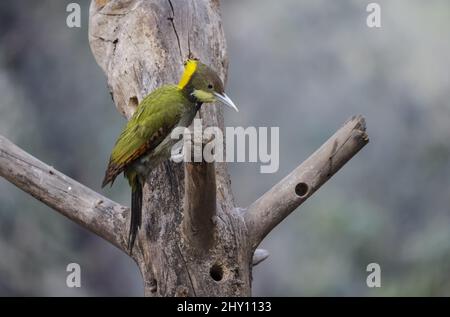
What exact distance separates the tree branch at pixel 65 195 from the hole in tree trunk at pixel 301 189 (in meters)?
0.67

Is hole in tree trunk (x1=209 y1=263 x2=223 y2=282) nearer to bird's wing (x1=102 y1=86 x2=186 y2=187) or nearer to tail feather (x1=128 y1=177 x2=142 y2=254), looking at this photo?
tail feather (x1=128 y1=177 x2=142 y2=254)

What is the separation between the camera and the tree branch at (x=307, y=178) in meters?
2.91

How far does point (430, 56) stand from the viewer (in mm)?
6918

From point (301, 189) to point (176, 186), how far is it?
19.0 inches

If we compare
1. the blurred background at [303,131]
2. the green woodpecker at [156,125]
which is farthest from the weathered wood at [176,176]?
the blurred background at [303,131]

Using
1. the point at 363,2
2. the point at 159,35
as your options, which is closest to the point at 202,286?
the point at 159,35

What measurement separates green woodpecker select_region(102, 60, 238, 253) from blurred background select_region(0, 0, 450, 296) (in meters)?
3.68

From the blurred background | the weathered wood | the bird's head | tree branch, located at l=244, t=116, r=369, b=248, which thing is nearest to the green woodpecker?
the bird's head

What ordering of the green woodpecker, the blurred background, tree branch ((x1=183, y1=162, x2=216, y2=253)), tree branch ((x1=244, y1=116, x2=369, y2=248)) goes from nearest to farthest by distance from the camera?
tree branch ((x1=183, y1=162, x2=216, y2=253)), tree branch ((x1=244, y1=116, x2=369, y2=248)), the green woodpecker, the blurred background

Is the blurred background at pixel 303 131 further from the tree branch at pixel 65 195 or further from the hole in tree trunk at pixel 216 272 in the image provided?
the hole in tree trunk at pixel 216 272

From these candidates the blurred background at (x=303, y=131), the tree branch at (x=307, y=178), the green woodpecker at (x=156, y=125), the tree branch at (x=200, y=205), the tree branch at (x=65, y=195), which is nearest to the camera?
the tree branch at (x=200, y=205)

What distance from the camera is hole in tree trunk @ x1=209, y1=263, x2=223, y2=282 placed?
10.0 ft

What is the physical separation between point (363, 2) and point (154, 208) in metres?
4.64
